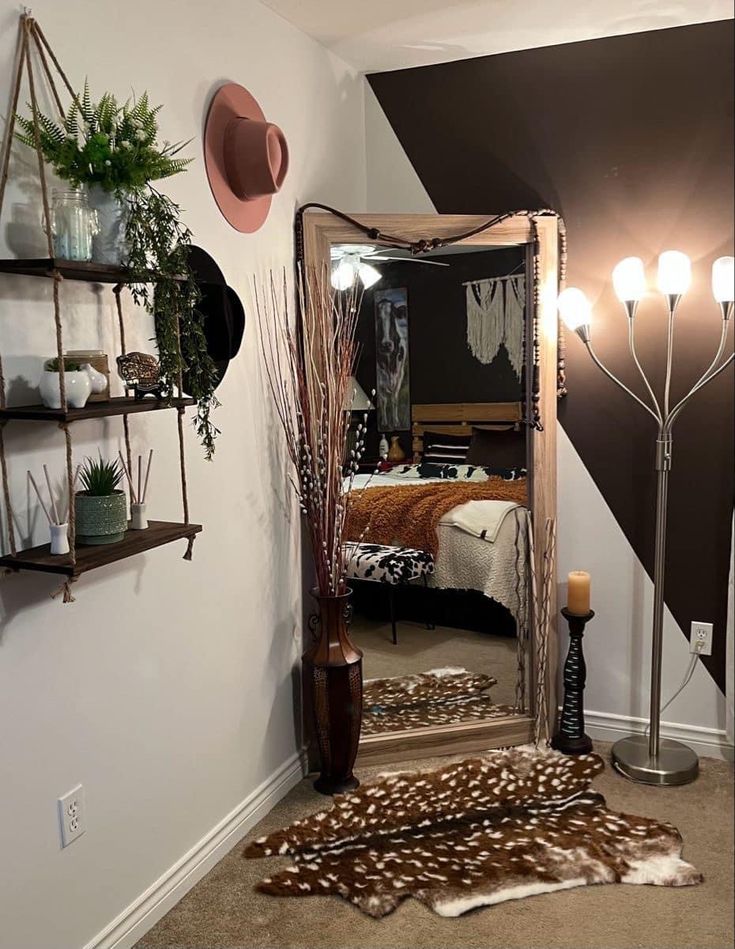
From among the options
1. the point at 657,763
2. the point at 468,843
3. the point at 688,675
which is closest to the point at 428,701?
the point at 468,843

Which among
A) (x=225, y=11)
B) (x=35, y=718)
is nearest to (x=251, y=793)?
(x=35, y=718)

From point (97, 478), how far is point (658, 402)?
1862 millimetres

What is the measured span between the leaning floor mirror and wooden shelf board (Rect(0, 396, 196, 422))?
935mm

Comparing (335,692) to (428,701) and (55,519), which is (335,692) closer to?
(428,701)

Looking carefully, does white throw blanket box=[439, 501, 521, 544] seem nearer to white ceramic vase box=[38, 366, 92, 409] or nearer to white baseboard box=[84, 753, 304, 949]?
white baseboard box=[84, 753, 304, 949]

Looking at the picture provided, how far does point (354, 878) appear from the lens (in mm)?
2246

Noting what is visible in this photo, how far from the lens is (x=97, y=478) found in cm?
179

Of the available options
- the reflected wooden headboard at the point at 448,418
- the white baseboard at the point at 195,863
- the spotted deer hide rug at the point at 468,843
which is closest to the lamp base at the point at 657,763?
the spotted deer hide rug at the point at 468,843

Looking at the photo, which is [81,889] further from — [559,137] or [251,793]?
[559,137]

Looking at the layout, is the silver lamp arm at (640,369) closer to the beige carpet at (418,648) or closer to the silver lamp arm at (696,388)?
the silver lamp arm at (696,388)

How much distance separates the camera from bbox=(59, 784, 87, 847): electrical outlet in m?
1.83

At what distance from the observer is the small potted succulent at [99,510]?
175cm

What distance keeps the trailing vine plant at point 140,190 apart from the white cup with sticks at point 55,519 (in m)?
0.33

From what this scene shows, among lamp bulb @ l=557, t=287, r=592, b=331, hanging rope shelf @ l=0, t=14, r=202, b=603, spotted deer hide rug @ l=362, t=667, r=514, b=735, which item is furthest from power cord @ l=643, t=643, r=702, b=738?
hanging rope shelf @ l=0, t=14, r=202, b=603
